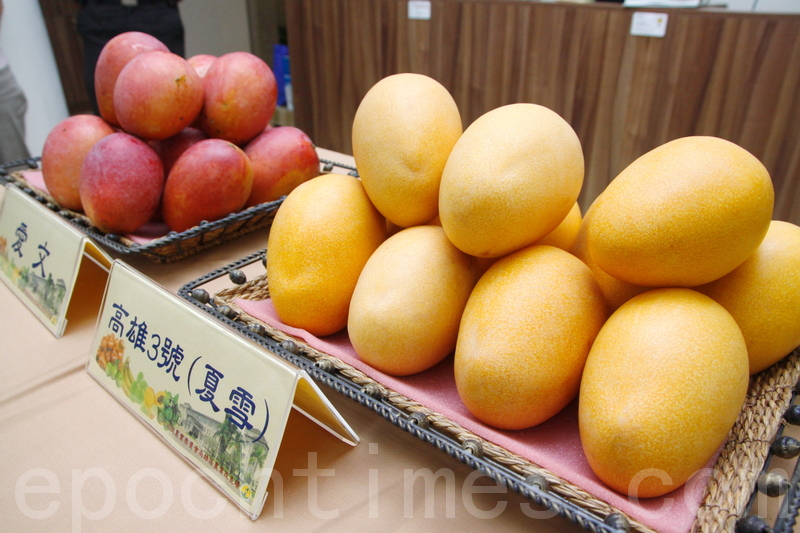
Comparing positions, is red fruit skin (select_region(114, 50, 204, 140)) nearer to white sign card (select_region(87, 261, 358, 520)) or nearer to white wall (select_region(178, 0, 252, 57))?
white sign card (select_region(87, 261, 358, 520))

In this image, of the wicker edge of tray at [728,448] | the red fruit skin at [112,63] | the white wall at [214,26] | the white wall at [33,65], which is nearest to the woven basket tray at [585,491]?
the wicker edge of tray at [728,448]

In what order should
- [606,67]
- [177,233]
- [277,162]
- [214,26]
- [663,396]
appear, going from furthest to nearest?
1. [214,26]
2. [606,67]
3. [277,162]
4. [177,233]
5. [663,396]

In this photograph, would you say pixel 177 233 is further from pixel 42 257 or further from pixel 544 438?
pixel 544 438

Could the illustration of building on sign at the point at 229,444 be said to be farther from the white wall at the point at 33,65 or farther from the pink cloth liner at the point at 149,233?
the white wall at the point at 33,65

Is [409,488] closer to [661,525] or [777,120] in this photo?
[661,525]

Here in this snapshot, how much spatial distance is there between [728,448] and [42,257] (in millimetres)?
743

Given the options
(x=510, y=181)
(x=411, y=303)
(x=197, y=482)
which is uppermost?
(x=510, y=181)

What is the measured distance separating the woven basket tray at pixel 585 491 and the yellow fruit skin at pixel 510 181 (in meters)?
0.15

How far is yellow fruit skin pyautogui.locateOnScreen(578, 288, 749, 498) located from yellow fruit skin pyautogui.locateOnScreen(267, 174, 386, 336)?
259mm

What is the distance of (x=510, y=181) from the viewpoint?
1.37 ft

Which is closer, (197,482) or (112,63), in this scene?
(197,482)

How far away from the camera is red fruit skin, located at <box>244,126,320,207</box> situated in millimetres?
838

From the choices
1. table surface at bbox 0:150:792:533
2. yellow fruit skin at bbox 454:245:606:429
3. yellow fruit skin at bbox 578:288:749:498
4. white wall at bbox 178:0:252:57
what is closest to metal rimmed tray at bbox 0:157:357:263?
table surface at bbox 0:150:792:533

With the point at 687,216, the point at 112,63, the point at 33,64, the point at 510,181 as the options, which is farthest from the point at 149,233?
the point at 33,64
